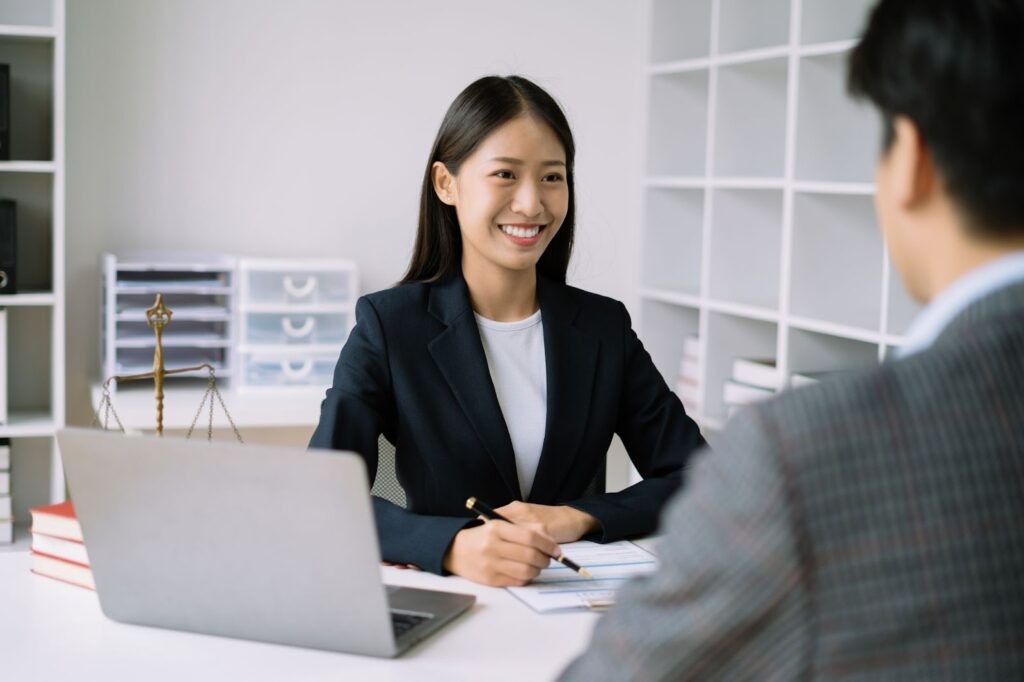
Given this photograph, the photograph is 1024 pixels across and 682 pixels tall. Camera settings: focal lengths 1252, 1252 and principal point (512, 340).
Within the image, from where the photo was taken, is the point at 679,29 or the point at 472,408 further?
the point at 679,29

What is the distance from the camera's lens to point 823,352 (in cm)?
360

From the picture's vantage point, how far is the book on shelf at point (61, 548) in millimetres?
1629

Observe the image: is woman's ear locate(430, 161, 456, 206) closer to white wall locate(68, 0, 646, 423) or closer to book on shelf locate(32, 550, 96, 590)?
book on shelf locate(32, 550, 96, 590)

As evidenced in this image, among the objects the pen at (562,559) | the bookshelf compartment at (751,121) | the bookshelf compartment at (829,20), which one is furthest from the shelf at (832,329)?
the pen at (562,559)

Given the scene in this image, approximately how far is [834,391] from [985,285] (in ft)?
0.44

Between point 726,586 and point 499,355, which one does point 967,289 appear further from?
point 499,355

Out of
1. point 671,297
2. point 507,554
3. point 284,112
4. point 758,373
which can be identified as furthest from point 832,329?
point 507,554

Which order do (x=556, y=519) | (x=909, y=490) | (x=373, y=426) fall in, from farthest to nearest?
(x=373, y=426)
(x=556, y=519)
(x=909, y=490)

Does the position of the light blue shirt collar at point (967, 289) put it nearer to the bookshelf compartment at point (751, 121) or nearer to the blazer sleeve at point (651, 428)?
the blazer sleeve at point (651, 428)

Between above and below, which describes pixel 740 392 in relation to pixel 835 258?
below

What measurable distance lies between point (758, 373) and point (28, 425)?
206 centimetres

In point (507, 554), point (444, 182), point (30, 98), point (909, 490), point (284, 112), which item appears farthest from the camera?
point (284, 112)

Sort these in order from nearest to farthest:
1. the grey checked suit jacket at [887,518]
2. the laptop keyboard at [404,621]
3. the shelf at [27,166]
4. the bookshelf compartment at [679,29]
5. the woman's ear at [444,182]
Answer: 1. the grey checked suit jacket at [887,518]
2. the laptop keyboard at [404,621]
3. the woman's ear at [444,182]
4. the shelf at [27,166]
5. the bookshelf compartment at [679,29]

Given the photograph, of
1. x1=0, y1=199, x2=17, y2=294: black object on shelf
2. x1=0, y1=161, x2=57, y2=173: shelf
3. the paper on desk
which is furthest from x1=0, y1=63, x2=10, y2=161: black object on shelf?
the paper on desk
